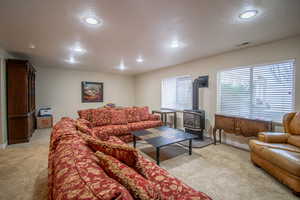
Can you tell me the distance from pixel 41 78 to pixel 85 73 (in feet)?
5.25

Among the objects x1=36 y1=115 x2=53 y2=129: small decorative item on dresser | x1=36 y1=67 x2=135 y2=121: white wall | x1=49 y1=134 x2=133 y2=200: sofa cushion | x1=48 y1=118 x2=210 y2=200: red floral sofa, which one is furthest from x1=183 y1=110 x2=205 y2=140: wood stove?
x1=36 y1=115 x2=53 y2=129: small decorative item on dresser

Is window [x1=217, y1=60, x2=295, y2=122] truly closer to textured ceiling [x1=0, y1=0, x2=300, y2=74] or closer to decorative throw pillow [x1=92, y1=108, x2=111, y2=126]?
textured ceiling [x1=0, y1=0, x2=300, y2=74]

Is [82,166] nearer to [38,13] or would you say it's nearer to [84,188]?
[84,188]

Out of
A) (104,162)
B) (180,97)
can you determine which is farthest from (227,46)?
(104,162)

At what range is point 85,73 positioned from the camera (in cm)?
602

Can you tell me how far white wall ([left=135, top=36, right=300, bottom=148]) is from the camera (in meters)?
2.63

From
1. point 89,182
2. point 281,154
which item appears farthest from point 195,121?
point 89,182

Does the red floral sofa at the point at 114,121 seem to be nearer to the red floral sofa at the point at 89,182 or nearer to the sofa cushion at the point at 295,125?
the red floral sofa at the point at 89,182

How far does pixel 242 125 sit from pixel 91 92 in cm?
583

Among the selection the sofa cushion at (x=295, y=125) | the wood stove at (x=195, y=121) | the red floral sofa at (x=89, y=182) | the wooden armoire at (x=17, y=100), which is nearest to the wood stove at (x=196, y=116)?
the wood stove at (x=195, y=121)

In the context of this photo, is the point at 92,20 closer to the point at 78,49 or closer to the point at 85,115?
the point at 78,49

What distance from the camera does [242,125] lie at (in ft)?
9.45

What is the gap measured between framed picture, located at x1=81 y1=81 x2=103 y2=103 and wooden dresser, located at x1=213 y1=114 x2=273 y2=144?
204 inches

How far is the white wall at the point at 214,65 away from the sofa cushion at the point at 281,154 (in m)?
1.05
